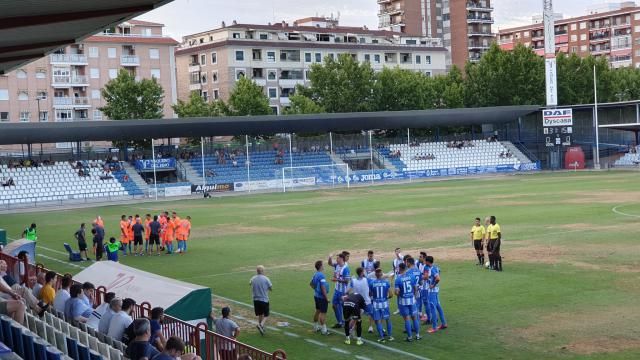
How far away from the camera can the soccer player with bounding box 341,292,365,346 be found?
715 inches

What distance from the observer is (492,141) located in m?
97.1

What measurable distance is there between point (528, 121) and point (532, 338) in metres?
82.7

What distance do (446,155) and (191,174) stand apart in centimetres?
3038

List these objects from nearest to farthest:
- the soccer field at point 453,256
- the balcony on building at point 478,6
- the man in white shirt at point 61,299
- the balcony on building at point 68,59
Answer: the man in white shirt at point 61,299
the soccer field at point 453,256
the balcony on building at point 68,59
the balcony on building at point 478,6

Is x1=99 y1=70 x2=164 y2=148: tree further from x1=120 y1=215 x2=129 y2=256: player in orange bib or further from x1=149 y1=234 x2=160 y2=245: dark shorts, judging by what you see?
x1=149 y1=234 x2=160 y2=245: dark shorts

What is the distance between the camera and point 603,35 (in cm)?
16525

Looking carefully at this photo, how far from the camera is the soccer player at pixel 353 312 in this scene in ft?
59.6

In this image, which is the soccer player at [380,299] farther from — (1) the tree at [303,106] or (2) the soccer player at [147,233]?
(1) the tree at [303,106]

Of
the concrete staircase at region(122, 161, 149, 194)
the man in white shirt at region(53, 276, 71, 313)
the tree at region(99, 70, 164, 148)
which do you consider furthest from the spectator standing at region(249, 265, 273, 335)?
the tree at region(99, 70, 164, 148)

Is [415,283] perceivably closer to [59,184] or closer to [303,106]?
[59,184]

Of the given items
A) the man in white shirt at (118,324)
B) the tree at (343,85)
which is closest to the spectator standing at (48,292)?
the man in white shirt at (118,324)

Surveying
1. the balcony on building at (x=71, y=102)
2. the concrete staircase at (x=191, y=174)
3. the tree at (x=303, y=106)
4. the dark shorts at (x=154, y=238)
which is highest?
the balcony on building at (x=71, y=102)

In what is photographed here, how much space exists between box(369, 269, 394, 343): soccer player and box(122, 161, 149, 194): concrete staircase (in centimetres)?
5982

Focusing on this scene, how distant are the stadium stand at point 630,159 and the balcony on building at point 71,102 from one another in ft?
218
